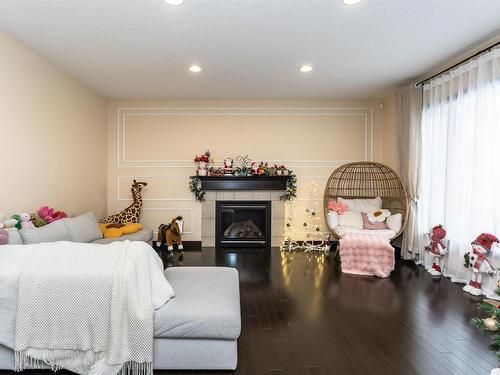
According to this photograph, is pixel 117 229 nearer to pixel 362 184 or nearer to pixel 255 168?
pixel 255 168

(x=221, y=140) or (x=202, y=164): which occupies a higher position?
(x=221, y=140)

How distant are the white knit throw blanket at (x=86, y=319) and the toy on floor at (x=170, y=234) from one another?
3.47m

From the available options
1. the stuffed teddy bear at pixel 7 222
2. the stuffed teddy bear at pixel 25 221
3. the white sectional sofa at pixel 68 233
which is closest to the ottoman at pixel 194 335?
the white sectional sofa at pixel 68 233

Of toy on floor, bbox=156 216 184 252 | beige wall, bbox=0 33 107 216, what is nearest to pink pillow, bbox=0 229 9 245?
beige wall, bbox=0 33 107 216

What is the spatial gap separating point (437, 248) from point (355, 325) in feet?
6.60

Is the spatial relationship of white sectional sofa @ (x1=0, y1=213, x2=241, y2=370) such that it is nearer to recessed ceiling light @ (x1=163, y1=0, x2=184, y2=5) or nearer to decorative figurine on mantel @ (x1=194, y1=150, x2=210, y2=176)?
recessed ceiling light @ (x1=163, y1=0, x2=184, y2=5)

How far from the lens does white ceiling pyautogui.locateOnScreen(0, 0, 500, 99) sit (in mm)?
2846

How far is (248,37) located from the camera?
3408mm

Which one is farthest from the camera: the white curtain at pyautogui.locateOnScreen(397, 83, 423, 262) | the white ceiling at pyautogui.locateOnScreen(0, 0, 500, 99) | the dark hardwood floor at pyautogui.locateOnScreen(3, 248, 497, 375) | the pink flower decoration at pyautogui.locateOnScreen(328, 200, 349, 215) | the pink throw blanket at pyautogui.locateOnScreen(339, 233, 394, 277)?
the pink flower decoration at pyautogui.locateOnScreen(328, 200, 349, 215)

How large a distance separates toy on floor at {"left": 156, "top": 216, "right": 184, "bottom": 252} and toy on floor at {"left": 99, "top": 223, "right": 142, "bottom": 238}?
61 centimetres

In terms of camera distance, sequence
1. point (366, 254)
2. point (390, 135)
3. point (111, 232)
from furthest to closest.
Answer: point (390, 135), point (111, 232), point (366, 254)

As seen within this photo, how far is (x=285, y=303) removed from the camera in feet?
10.7

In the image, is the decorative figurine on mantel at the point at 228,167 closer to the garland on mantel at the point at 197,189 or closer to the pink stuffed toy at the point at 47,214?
the garland on mantel at the point at 197,189

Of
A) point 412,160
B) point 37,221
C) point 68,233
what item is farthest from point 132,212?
point 412,160
